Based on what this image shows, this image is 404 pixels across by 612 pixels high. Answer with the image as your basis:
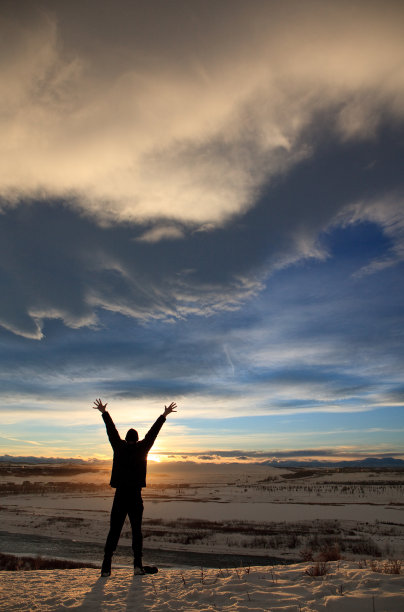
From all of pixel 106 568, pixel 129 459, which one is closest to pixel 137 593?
pixel 106 568

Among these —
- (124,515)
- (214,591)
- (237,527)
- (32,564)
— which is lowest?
(32,564)

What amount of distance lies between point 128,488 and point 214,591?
235 centimetres

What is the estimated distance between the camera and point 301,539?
20.5 meters

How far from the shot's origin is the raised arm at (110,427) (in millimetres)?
7957

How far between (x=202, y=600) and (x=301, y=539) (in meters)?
17.0

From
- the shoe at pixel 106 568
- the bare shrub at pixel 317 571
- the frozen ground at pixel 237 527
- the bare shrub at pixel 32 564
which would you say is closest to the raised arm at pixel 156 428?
the shoe at pixel 106 568

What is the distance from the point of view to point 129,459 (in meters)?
7.80

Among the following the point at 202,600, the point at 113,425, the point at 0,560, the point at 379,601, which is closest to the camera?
the point at 379,601

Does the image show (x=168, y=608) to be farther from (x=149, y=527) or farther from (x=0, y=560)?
(x=149, y=527)

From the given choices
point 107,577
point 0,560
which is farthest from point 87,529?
point 107,577

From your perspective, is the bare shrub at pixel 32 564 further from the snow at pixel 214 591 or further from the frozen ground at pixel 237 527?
the snow at pixel 214 591

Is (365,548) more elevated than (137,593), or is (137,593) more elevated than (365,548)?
(137,593)

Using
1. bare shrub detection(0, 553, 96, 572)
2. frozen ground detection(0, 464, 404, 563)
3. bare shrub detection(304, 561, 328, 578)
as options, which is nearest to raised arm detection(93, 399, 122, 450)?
bare shrub detection(304, 561, 328, 578)

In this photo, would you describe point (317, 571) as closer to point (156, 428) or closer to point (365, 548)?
point (156, 428)
